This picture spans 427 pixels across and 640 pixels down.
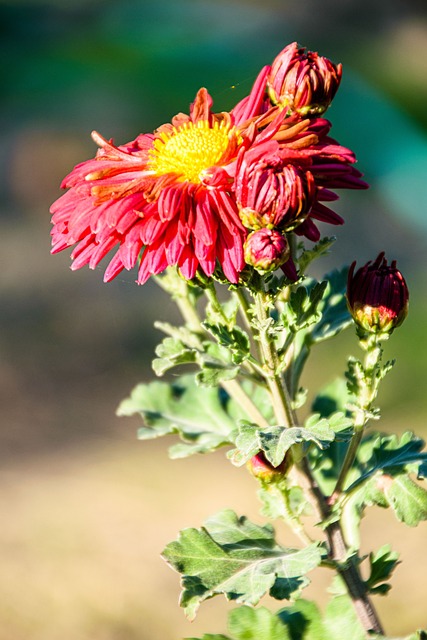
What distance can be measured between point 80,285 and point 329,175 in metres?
2.26

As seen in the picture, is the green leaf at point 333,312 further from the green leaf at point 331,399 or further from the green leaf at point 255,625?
the green leaf at point 255,625

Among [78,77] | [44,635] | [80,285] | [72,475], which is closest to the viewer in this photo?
[44,635]

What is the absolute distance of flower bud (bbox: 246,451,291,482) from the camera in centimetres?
69

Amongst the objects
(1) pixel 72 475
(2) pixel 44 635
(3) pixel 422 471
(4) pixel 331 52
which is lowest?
(3) pixel 422 471

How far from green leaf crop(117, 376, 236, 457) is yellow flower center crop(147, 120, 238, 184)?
0.93 ft

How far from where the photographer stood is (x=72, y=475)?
80.7 inches

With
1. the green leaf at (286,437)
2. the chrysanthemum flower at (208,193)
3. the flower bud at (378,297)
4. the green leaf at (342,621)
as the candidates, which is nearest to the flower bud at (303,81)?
the chrysanthemum flower at (208,193)

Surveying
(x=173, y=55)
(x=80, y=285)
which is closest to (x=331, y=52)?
(x=173, y=55)

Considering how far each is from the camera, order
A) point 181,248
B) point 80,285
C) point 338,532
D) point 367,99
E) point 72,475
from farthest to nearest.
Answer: point 367,99, point 80,285, point 72,475, point 338,532, point 181,248

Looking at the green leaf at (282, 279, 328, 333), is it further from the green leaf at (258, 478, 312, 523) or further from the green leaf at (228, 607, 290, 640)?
the green leaf at (228, 607, 290, 640)

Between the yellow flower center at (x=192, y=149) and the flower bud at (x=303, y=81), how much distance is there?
0.17 ft

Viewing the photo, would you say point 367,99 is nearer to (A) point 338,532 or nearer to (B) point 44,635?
(B) point 44,635

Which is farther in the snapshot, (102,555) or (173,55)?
(173,55)

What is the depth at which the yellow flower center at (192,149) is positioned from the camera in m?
0.67
